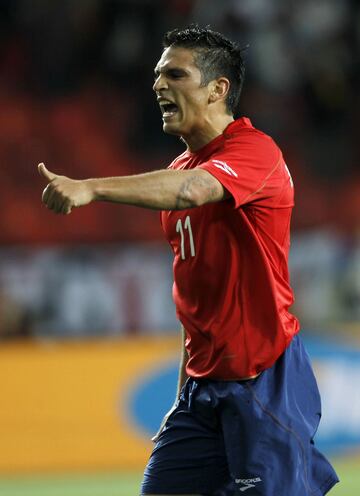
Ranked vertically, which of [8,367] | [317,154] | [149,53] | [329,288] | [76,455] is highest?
[149,53]

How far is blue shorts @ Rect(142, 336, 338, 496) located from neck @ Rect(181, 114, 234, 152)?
79 centimetres

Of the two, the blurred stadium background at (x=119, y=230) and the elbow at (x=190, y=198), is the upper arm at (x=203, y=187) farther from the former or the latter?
the blurred stadium background at (x=119, y=230)

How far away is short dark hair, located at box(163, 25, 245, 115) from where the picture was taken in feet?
13.5

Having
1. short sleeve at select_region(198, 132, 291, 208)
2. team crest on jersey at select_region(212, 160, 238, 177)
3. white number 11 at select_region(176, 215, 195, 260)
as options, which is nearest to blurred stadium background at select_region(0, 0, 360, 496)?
white number 11 at select_region(176, 215, 195, 260)

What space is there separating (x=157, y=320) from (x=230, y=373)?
4.99m

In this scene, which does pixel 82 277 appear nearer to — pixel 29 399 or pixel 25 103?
pixel 29 399

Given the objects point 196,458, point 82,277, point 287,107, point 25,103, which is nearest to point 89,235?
point 82,277

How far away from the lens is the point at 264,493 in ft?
13.1

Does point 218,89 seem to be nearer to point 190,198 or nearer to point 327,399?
point 190,198

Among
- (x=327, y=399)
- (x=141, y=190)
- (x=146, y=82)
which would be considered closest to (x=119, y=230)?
(x=146, y=82)

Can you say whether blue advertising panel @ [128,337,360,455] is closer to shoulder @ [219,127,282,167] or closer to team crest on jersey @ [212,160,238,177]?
shoulder @ [219,127,282,167]

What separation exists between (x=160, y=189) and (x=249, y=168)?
0.42m

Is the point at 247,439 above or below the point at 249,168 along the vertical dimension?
below

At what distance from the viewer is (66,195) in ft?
10.8
